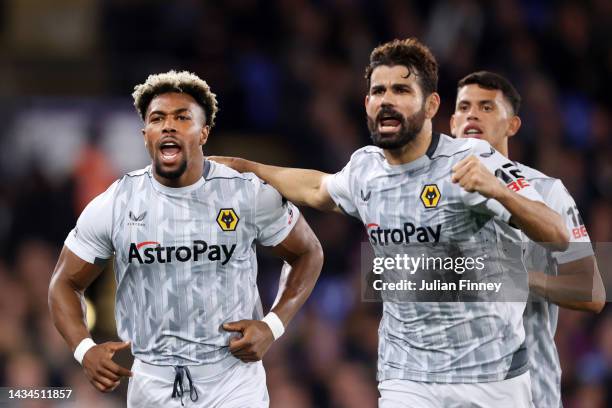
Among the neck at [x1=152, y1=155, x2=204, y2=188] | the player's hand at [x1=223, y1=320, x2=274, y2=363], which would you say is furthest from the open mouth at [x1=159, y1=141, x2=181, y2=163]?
the player's hand at [x1=223, y1=320, x2=274, y2=363]

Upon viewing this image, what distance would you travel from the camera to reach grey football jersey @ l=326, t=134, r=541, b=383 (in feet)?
16.9

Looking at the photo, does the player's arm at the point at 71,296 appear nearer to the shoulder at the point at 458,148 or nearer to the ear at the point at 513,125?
the shoulder at the point at 458,148

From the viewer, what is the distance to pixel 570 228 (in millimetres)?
5688

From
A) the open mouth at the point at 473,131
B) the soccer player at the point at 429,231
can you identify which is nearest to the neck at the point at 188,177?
the soccer player at the point at 429,231

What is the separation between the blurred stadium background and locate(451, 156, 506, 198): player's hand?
3.77 m

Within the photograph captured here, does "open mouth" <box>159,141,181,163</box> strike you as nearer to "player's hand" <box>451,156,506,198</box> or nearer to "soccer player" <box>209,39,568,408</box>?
"soccer player" <box>209,39,568,408</box>

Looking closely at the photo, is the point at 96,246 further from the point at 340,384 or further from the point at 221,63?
the point at 221,63

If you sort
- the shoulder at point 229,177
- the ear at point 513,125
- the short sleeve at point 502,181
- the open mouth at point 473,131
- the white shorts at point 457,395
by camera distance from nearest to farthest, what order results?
the short sleeve at point 502,181 < the white shorts at point 457,395 < the shoulder at point 229,177 < the open mouth at point 473,131 < the ear at point 513,125

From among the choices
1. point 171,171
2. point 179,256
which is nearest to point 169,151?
point 171,171

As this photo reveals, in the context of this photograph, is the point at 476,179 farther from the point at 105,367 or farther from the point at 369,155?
the point at 105,367

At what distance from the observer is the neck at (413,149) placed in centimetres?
533

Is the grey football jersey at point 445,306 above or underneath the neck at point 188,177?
underneath

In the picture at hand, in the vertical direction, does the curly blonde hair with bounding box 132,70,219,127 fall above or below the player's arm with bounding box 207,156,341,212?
above

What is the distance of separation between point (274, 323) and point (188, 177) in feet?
2.71
